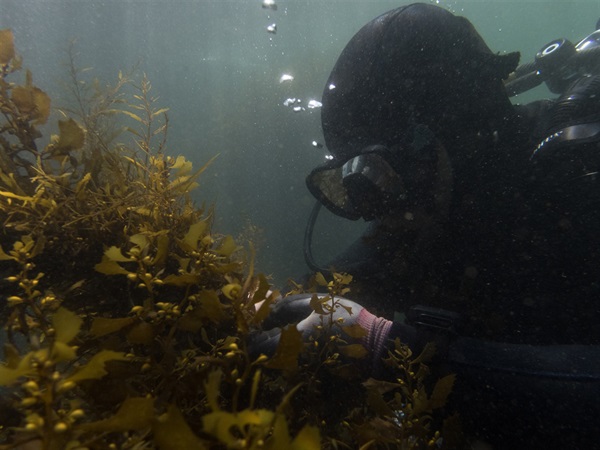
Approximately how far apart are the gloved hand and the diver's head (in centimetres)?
123

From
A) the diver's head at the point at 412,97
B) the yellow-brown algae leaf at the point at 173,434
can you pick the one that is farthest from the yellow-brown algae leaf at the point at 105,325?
the diver's head at the point at 412,97

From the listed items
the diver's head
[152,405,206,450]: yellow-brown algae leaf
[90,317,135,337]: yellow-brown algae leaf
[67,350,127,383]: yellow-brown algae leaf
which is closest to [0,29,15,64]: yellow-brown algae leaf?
[90,317,135,337]: yellow-brown algae leaf

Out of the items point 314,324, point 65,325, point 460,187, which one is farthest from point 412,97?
point 65,325

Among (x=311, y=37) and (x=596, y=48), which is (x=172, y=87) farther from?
(x=596, y=48)

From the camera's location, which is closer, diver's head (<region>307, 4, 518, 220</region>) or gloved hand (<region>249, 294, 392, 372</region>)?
gloved hand (<region>249, 294, 392, 372</region>)

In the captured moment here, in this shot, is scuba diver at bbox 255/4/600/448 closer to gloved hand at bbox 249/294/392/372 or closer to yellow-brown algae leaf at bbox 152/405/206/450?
gloved hand at bbox 249/294/392/372

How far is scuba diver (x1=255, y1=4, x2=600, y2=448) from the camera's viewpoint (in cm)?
226

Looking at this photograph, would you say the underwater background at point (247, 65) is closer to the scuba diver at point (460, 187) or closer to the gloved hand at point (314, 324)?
the scuba diver at point (460, 187)

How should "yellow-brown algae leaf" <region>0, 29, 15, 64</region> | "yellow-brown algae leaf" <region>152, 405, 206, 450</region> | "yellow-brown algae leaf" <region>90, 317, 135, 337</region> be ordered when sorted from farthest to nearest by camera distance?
"yellow-brown algae leaf" <region>0, 29, 15, 64</region>
"yellow-brown algae leaf" <region>90, 317, 135, 337</region>
"yellow-brown algae leaf" <region>152, 405, 206, 450</region>

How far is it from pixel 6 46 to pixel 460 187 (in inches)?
125

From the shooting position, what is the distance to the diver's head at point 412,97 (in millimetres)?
2717

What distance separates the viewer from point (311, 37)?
42.2 m

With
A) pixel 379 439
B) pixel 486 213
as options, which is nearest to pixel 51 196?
pixel 379 439

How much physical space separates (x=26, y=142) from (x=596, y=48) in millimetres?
5662
